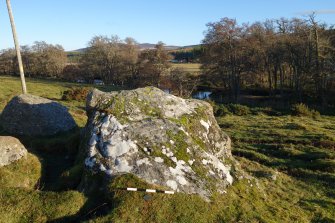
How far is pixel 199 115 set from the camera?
15227 mm

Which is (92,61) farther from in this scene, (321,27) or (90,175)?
(90,175)

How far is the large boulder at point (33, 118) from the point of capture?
58.3 ft

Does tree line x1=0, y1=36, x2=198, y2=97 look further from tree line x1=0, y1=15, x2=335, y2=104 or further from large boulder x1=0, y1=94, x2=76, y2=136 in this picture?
large boulder x1=0, y1=94, x2=76, y2=136

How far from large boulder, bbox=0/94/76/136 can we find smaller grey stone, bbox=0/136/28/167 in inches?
Result: 175

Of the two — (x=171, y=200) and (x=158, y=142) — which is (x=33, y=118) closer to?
(x=158, y=142)

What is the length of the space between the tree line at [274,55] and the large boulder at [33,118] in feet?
158

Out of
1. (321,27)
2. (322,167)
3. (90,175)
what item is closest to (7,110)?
(90,175)

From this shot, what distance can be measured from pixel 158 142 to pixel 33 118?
332 inches

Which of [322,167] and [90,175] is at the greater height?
[90,175]

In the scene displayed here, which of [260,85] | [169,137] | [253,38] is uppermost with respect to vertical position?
[253,38]

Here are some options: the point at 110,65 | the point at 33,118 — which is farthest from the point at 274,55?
the point at 33,118

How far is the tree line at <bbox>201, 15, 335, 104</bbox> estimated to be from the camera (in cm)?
5972

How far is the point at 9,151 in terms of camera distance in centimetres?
1298

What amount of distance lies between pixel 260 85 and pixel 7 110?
67.8 metres
